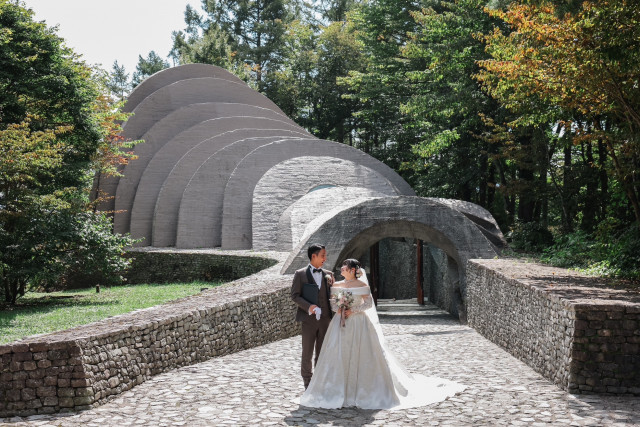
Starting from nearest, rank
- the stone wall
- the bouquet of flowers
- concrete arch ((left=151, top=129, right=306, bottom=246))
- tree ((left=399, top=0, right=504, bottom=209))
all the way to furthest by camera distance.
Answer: the bouquet of flowers < tree ((left=399, top=0, right=504, bottom=209)) < the stone wall < concrete arch ((left=151, top=129, right=306, bottom=246))

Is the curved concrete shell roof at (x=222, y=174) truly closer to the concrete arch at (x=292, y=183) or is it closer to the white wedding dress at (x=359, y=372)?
the concrete arch at (x=292, y=183)

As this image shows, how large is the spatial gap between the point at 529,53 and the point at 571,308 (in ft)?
19.6

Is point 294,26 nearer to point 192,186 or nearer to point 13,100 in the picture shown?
point 192,186

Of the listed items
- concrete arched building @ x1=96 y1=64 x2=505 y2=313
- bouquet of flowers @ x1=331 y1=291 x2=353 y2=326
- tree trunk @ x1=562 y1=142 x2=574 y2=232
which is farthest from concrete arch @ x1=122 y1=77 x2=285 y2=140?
bouquet of flowers @ x1=331 y1=291 x2=353 y2=326

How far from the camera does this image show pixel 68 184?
2008cm

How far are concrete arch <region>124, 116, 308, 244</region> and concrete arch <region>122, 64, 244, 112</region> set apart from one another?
4.77m

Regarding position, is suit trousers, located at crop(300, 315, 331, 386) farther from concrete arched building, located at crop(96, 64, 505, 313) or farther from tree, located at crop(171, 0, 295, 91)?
tree, located at crop(171, 0, 295, 91)

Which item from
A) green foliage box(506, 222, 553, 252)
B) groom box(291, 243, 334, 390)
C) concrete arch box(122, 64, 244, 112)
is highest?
concrete arch box(122, 64, 244, 112)

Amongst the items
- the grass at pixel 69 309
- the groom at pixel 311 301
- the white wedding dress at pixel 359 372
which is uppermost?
the groom at pixel 311 301

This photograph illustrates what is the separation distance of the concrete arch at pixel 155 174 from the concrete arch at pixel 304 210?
7.41 m

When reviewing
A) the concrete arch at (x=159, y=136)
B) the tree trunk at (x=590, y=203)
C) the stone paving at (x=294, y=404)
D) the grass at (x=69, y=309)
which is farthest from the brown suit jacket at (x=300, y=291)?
the concrete arch at (x=159, y=136)

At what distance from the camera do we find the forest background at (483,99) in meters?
11.0

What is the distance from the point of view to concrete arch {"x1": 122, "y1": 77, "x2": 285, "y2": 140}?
33969 millimetres

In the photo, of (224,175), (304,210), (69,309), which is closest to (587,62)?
(69,309)
